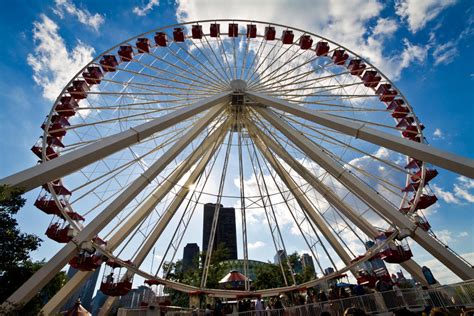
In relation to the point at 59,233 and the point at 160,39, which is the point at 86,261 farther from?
the point at 160,39

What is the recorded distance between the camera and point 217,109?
1706 cm

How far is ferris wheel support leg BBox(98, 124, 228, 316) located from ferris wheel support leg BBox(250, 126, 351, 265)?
2972 mm

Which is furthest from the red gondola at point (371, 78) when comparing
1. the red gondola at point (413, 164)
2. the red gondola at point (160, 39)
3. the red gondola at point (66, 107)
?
the red gondola at point (66, 107)

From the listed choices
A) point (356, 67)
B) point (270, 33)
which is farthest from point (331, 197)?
point (270, 33)

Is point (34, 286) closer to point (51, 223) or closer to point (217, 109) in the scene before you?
point (51, 223)

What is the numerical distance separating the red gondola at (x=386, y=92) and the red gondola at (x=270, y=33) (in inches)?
312

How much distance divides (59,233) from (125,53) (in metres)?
11.8

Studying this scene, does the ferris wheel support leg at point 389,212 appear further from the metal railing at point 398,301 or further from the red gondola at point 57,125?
the red gondola at point 57,125

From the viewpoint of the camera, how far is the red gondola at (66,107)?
51.1 ft

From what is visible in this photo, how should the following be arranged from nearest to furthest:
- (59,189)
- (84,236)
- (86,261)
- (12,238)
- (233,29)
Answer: (12,238)
(84,236)
(86,261)
(59,189)
(233,29)

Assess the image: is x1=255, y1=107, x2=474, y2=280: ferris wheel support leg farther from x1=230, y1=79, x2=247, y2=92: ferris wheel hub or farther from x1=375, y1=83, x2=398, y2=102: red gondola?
x1=375, y1=83, x2=398, y2=102: red gondola

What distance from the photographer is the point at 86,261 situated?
41.4ft

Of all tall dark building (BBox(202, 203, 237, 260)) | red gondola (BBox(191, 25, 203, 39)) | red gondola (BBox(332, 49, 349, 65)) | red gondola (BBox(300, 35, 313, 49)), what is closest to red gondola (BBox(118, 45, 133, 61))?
red gondola (BBox(191, 25, 203, 39))

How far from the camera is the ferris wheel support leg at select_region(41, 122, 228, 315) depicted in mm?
14117
